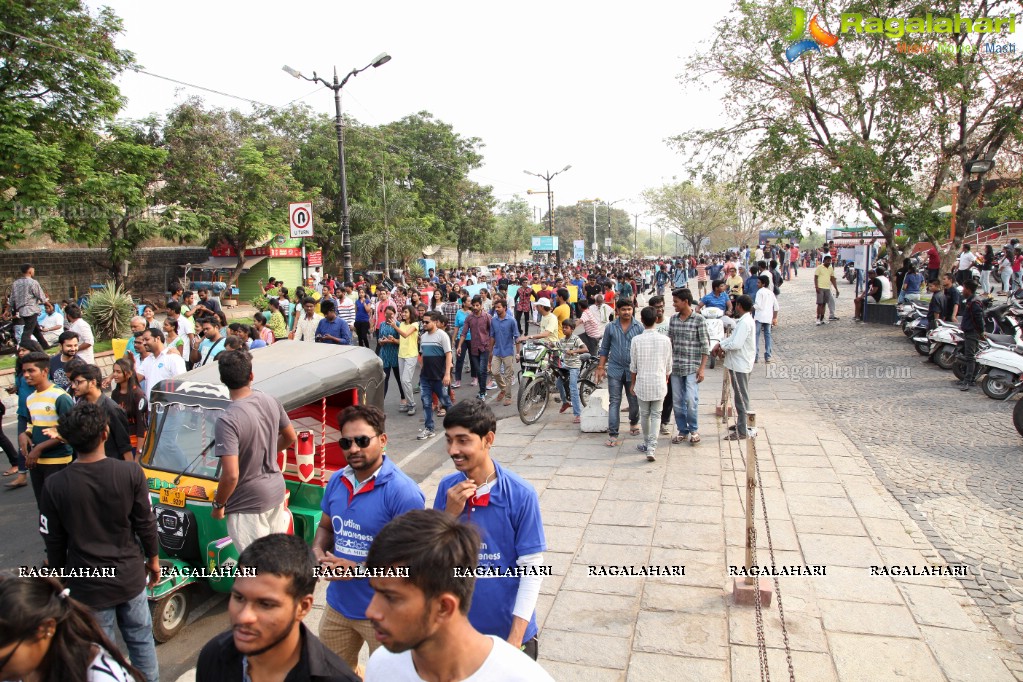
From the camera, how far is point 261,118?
3180cm

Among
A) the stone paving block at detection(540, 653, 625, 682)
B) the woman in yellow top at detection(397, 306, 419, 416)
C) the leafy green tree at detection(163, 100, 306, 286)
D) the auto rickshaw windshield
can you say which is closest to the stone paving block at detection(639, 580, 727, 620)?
the stone paving block at detection(540, 653, 625, 682)

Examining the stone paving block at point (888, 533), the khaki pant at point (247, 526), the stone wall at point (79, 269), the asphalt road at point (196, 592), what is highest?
the stone wall at point (79, 269)

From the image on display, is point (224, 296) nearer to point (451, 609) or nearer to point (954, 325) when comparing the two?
point (954, 325)

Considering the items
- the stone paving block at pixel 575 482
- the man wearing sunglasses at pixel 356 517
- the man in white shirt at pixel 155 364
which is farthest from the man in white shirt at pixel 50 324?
the man wearing sunglasses at pixel 356 517

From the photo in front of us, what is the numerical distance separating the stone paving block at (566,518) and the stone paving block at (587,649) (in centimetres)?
164

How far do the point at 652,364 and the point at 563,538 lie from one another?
7.58 feet

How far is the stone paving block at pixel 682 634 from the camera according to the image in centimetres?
402

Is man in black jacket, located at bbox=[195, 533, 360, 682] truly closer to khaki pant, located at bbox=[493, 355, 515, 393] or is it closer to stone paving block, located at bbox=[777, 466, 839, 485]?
stone paving block, located at bbox=[777, 466, 839, 485]

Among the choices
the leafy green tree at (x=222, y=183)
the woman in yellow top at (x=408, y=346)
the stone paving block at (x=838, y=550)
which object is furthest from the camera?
the leafy green tree at (x=222, y=183)

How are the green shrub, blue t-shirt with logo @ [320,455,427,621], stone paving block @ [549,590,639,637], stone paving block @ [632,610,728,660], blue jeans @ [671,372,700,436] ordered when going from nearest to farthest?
blue t-shirt with logo @ [320,455,427,621], stone paving block @ [632,610,728,660], stone paving block @ [549,590,639,637], blue jeans @ [671,372,700,436], the green shrub

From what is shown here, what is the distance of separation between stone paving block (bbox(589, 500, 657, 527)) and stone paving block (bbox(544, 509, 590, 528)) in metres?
0.08

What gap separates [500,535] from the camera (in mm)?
2744

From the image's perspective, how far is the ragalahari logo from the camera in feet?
52.6

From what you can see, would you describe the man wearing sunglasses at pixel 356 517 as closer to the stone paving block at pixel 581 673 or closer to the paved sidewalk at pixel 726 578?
the stone paving block at pixel 581 673
